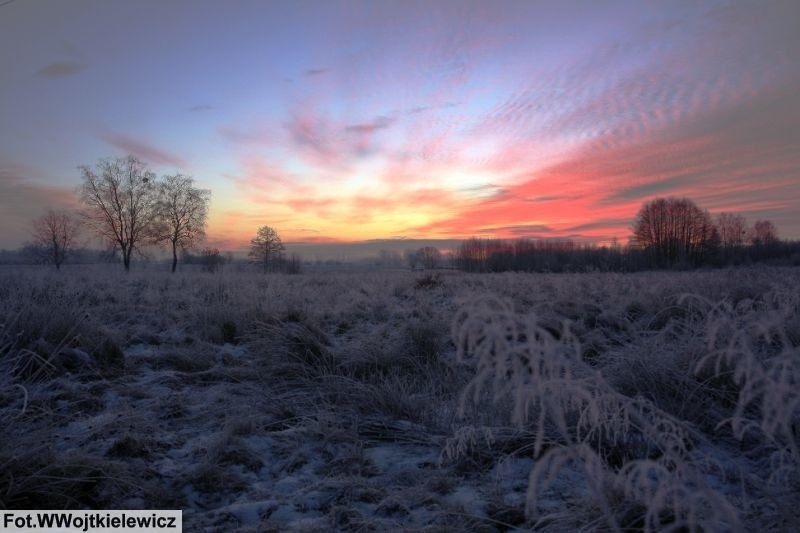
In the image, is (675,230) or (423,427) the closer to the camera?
(423,427)

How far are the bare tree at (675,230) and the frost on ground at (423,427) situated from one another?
5720cm

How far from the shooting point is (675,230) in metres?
54.9

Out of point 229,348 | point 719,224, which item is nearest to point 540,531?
point 229,348

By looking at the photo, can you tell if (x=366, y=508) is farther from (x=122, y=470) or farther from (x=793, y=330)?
(x=793, y=330)

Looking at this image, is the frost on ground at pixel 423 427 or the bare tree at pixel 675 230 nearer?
the frost on ground at pixel 423 427

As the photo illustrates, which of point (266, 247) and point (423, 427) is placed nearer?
point (423, 427)

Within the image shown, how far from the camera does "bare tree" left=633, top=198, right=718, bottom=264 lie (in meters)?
53.5

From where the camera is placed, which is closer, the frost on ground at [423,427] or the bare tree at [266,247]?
the frost on ground at [423,427]

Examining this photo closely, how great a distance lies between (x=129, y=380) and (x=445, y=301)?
263 inches

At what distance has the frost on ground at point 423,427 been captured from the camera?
4.43 feet

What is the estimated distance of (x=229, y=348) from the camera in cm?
560

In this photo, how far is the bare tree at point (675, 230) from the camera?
53500 millimetres

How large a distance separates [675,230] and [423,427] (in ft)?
205

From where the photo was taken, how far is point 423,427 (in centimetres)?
320
